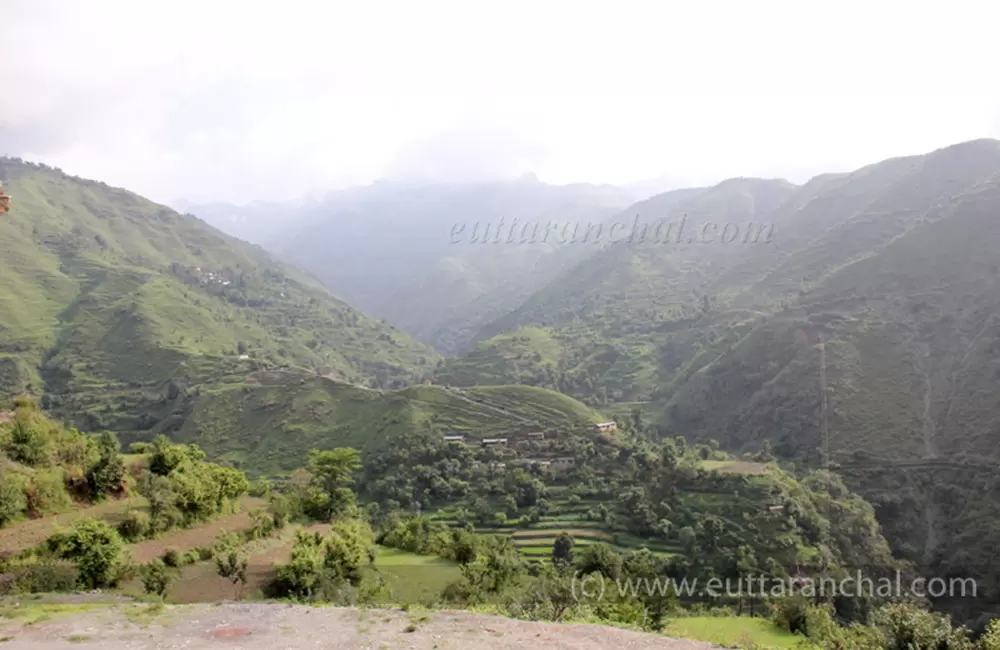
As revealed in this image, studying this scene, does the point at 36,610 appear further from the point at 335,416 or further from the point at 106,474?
the point at 335,416

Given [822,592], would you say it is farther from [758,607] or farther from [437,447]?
[437,447]

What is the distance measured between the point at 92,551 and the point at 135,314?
342 ft

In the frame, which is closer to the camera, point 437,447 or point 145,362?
point 437,447

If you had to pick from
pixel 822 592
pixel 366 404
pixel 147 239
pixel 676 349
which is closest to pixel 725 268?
pixel 676 349

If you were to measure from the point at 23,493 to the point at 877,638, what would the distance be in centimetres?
3166

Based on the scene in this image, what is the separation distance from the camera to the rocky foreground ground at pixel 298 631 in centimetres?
1465

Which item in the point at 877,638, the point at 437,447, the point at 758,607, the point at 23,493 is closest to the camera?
the point at 877,638

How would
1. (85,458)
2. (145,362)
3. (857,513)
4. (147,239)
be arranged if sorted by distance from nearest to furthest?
(85,458) < (857,513) < (145,362) < (147,239)

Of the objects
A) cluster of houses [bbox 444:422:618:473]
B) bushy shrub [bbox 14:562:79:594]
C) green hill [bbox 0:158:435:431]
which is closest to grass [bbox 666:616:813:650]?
bushy shrub [bbox 14:562:79:594]

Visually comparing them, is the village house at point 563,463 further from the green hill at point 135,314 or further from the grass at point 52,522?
the green hill at point 135,314

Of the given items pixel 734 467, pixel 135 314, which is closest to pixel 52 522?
pixel 734 467

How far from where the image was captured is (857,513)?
159 feet

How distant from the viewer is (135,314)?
358 ft

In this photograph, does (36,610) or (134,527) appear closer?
(36,610)
